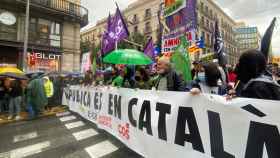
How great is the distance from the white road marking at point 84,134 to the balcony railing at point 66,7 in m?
15.0

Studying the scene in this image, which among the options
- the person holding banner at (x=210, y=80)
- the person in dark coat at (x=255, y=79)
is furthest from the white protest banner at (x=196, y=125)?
the person holding banner at (x=210, y=80)

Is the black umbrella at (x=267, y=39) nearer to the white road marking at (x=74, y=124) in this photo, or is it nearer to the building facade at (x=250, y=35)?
the building facade at (x=250, y=35)

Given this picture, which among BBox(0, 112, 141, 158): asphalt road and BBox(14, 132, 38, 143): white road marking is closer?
BBox(0, 112, 141, 158): asphalt road

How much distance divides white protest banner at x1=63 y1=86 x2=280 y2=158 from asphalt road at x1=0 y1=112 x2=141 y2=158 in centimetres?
55

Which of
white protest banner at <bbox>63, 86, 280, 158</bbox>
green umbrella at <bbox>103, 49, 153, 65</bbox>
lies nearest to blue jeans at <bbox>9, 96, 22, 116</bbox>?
green umbrella at <bbox>103, 49, 153, 65</bbox>

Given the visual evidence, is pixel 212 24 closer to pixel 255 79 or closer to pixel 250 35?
pixel 250 35

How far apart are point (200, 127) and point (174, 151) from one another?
1.83ft

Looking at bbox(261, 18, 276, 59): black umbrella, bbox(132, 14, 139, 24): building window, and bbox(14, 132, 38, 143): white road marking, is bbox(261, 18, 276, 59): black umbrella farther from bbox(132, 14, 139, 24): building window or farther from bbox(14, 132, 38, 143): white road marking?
bbox(132, 14, 139, 24): building window

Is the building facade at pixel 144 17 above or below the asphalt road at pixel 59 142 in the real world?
above

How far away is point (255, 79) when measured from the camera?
236cm

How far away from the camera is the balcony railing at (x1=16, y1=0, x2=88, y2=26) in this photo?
61.3 feet

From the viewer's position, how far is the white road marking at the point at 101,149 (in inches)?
181

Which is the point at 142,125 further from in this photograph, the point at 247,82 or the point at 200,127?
the point at 247,82

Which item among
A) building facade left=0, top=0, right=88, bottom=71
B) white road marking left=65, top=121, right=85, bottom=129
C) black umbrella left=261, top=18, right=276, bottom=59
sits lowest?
white road marking left=65, top=121, right=85, bottom=129
